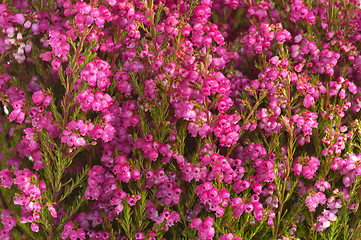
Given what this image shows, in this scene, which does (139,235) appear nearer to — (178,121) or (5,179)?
(178,121)

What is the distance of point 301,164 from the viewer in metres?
Answer: 2.36

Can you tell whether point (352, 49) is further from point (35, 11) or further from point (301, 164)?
point (35, 11)

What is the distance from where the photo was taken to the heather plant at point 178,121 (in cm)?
218

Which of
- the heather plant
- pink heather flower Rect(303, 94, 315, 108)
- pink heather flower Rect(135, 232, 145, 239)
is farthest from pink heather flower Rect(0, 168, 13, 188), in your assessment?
pink heather flower Rect(303, 94, 315, 108)

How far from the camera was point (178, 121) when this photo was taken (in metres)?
2.40

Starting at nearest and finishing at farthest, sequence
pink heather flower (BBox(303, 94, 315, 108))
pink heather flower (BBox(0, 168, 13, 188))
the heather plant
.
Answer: the heather plant, pink heather flower (BBox(303, 94, 315, 108)), pink heather flower (BBox(0, 168, 13, 188))

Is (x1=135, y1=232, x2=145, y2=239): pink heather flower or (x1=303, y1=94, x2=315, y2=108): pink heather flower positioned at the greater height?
(x1=303, y1=94, x2=315, y2=108): pink heather flower

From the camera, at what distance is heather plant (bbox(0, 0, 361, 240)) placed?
2.18 metres

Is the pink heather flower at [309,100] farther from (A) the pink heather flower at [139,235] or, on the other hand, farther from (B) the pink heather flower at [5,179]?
(B) the pink heather flower at [5,179]

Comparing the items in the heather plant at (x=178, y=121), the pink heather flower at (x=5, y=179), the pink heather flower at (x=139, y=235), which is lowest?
the pink heather flower at (x=139, y=235)

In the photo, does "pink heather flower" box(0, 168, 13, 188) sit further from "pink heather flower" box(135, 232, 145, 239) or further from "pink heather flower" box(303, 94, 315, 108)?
"pink heather flower" box(303, 94, 315, 108)

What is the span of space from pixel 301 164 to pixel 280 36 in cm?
65

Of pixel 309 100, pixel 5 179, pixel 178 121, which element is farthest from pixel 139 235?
pixel 309 100

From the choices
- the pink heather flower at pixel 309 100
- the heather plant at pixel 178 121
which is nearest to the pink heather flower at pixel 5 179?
the heather plant at pixel 178 121
